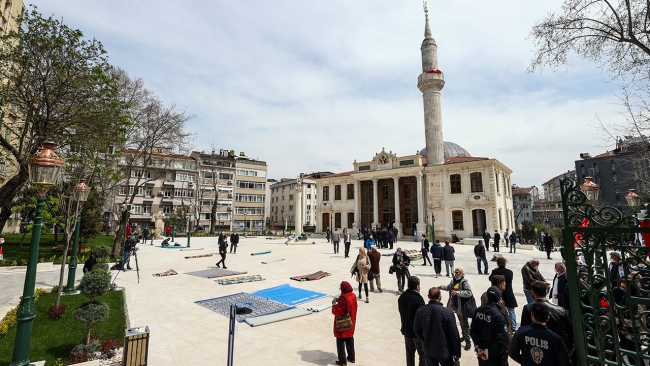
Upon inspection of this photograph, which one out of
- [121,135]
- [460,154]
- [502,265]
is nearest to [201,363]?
[502,265]

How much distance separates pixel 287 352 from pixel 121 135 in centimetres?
1288

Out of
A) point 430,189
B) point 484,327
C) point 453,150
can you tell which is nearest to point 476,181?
point 430,189

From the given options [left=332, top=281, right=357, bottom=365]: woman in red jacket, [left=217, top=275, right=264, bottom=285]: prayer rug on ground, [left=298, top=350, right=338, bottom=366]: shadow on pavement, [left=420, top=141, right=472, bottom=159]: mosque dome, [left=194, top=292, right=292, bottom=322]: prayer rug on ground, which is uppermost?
[left=420, top=141, right=472, bottom=159]: mosque dome

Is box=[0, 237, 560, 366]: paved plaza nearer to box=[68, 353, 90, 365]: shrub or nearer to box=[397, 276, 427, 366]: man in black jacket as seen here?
box=[397, 276, 427, 366]: man in black jacket

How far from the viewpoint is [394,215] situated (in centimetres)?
4128

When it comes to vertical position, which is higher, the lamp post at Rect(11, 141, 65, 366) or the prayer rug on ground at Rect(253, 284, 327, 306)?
the lamp post at Rect(11, 141, 65, 366)

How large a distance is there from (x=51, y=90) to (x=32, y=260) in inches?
322

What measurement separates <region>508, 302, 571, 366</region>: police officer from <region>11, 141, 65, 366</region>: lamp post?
6814 millimetres

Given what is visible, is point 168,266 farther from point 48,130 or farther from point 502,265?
point 502,265

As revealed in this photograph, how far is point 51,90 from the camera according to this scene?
33.8 feet

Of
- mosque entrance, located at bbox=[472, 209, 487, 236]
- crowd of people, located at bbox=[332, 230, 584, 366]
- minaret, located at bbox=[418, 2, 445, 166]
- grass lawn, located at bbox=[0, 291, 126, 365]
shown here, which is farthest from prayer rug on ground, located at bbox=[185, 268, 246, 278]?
minaret, located at bbox=[418, 2, 445, 166]

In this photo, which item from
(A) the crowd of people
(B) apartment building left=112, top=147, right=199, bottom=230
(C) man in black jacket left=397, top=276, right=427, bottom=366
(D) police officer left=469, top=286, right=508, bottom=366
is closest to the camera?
(A) the crowd of people

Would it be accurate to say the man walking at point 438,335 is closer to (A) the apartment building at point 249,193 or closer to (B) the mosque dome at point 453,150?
(B) the mosque dome at point 453,150

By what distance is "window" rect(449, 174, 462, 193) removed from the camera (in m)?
36.6
